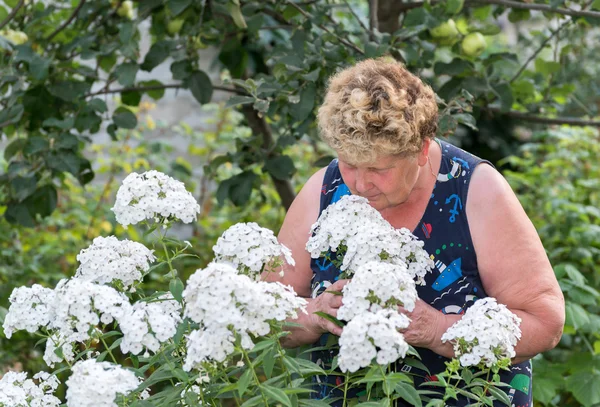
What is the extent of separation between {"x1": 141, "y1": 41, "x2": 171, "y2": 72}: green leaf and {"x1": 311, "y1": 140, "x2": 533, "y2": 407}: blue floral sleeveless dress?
133 cm

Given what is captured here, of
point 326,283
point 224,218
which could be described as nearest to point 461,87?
point 326,283

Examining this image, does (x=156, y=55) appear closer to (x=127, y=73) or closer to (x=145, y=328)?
(x=127, y=73)

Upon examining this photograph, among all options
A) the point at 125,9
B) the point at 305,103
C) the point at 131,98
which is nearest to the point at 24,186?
the point at 131,98

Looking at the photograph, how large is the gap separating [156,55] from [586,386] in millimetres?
1961

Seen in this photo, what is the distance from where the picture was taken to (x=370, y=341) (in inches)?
58.3

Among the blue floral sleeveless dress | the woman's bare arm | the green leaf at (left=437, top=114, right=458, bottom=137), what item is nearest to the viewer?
the woman's bare arm

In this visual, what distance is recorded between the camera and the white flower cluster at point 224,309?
4.75 ft

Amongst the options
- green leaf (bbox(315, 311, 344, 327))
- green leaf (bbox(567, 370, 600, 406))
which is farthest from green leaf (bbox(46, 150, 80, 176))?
green leaf (bbox(567, 370, 600, 406))

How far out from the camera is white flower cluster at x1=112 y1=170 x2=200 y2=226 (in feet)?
5.75

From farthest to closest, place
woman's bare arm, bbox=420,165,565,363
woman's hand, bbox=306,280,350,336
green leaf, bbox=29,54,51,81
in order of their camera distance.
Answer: green leaf, bbox=29,54,51,81 → woman's bare arm, bbox=420,165,565,363 → woman's hand, bbox=306,280,350,336

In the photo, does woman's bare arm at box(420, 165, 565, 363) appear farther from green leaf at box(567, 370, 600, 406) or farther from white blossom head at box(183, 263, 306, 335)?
green leaf at box(567, 370, 600, 406)

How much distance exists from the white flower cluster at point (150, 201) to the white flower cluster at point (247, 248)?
0.14m

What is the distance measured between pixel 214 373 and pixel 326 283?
25.1 inches

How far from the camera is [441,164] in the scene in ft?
7.19
